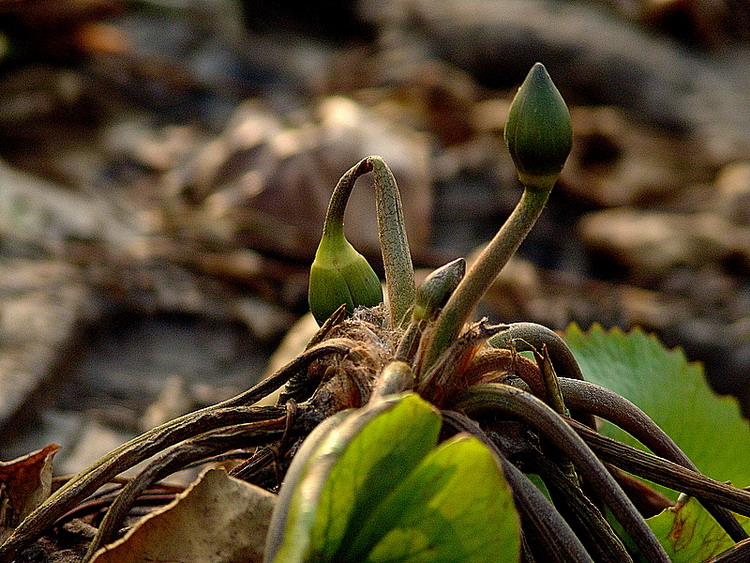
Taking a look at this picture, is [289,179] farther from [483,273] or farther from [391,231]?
[483,273]

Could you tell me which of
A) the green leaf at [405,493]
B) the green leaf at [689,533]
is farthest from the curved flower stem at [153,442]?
the green leaf at [689,533]

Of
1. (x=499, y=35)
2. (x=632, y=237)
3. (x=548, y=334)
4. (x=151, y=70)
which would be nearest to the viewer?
(x=548, y=334)

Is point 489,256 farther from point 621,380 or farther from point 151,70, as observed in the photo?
point 151,70

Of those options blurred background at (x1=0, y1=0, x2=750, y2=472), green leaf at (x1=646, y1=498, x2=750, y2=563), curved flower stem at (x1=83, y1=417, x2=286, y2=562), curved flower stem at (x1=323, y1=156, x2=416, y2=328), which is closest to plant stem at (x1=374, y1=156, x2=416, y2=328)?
curved flower stem at (x1=323, y1=156, x2=416, y2=328)

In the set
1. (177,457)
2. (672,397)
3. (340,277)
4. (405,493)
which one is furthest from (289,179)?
(405,493)

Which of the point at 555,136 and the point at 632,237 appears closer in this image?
the point at 555,136

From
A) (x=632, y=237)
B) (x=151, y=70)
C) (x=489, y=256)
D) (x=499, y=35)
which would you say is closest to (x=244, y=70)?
(x=151, y=70)
